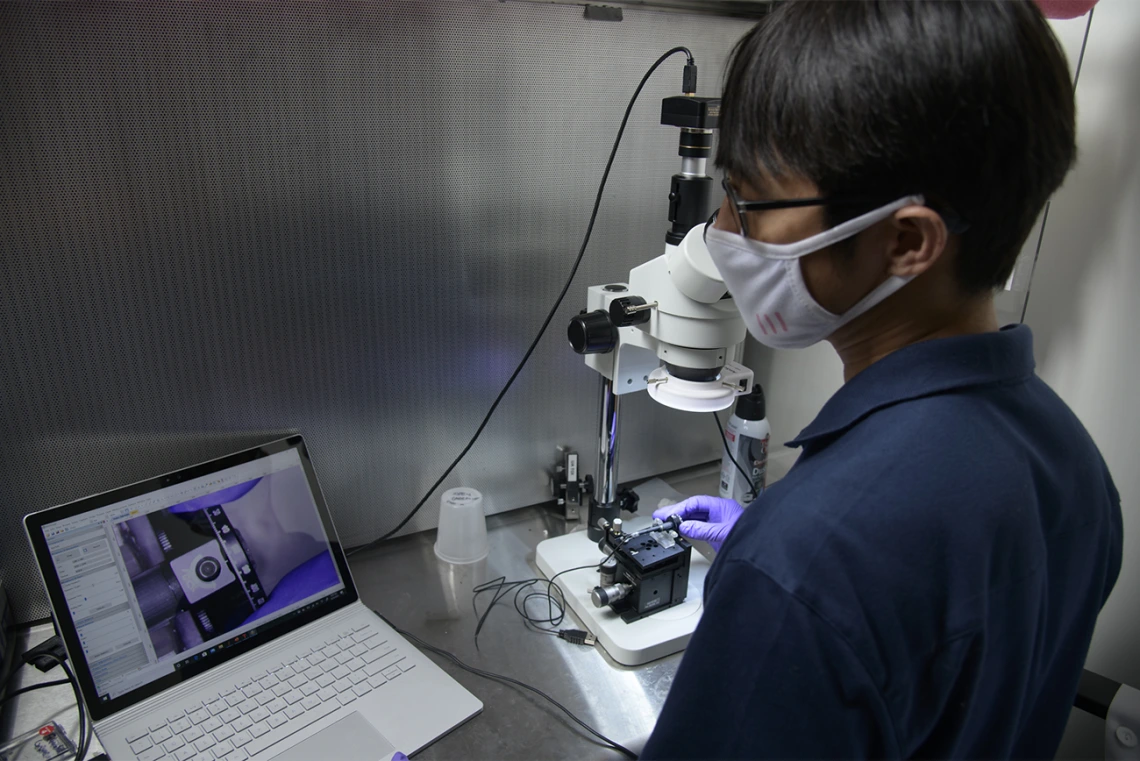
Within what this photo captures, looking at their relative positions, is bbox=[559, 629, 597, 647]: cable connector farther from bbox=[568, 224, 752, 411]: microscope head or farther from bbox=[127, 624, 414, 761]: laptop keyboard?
bbox=[568, 224, 752, 411]: microscope head

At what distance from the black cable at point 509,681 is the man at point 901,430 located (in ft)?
1.08

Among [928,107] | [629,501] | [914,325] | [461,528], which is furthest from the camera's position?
[629,501]

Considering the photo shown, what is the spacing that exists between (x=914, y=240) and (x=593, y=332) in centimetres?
55

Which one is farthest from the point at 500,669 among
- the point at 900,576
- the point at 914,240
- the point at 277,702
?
the point at 914,240

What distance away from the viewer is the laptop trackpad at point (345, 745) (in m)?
0.84

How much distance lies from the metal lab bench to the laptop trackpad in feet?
0.18

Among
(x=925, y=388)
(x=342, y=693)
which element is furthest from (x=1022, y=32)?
(x=342, y=693)

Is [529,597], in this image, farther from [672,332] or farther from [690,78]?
[690,78]

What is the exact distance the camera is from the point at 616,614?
1.06 meters

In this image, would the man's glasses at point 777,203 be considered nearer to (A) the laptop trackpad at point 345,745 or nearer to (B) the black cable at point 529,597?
(B) the black cable at point 529,597

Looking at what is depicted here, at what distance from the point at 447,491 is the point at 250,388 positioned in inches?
13.6

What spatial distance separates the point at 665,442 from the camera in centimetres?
147

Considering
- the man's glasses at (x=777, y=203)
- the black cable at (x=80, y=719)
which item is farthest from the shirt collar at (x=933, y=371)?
the black cable at (x=80, y=719)

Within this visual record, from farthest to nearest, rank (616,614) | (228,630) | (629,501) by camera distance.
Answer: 1. (629,501)
2. (616,614)
3. (228,630)
